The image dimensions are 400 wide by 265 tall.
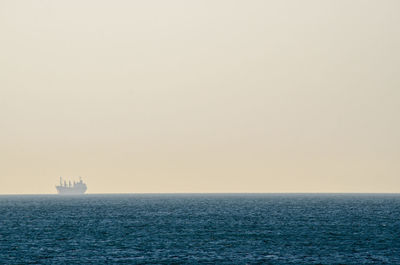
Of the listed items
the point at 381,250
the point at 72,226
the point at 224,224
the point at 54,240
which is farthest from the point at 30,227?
the point at 381,250

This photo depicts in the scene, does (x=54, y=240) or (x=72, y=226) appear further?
(x=72, y=226)

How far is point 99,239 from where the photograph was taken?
84250 millimetres

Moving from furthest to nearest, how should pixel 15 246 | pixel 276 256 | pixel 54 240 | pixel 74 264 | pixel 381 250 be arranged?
pixel 54 240 < pixel 15 246 < pixel 381 250 < pixel 276 256 < pixel 74 264

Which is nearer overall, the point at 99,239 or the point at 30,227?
the point at 99,239

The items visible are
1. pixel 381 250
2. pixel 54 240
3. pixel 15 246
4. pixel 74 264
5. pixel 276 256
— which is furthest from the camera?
pixel 54 240

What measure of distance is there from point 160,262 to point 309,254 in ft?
60.9

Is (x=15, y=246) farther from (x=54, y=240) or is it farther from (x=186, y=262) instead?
(x=186, y=262)

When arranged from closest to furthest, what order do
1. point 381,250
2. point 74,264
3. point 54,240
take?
point 74,264 → point 381,250 → point 54,240

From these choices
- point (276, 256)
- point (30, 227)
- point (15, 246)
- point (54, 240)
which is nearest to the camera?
point (276, 256)

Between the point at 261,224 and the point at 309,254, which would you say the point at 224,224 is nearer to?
the point at 261,224

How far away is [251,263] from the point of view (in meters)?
61.2

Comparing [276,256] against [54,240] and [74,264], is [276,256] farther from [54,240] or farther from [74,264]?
[54,240]

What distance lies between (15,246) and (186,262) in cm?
2742

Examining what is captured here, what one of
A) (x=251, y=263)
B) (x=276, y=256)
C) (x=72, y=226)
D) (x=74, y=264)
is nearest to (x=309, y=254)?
(x=276, y=256)
